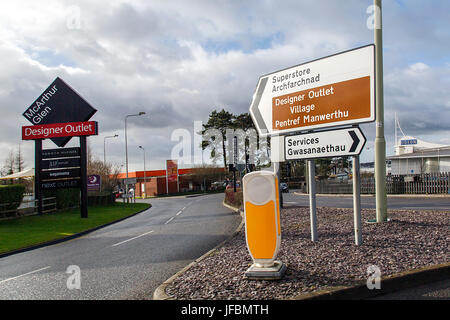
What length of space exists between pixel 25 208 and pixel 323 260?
68.9ft

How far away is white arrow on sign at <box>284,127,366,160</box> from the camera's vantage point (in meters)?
6.41

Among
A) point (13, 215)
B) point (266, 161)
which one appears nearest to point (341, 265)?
point (13, 215)

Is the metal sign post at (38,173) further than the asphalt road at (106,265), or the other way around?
the metal sign post at (38,173)

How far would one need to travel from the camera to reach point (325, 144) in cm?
675

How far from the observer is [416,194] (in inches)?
1011

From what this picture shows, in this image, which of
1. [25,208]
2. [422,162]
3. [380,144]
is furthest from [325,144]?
[422,162]

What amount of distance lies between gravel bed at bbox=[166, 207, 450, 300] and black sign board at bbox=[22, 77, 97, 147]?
18738 millimetres

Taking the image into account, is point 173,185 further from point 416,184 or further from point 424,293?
point 424,293

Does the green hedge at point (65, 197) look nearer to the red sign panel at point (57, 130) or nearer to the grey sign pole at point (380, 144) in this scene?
the red sign panel at point (57, 130)

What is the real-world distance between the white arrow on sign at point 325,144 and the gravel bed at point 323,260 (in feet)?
5.59

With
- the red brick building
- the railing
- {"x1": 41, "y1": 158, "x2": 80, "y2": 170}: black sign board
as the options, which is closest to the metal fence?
{"x1": 41, "y1": 158, "x2": 80, "y2": 170}: black sign board

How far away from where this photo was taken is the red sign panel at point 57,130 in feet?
72.6

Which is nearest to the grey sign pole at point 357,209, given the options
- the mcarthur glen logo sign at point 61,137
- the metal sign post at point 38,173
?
the mcarthur glen logo sign at point 61,137

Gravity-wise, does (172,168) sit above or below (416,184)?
above
